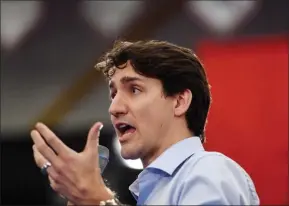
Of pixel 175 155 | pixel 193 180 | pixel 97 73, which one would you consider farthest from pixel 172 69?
pixel 97 73

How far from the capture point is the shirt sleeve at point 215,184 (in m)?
0.95

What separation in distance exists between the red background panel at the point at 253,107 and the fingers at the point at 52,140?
5.58 ft

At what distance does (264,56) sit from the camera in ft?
8.91

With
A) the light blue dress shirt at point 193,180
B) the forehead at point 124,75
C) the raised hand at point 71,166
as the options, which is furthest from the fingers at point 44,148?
the forehead at point 124,75

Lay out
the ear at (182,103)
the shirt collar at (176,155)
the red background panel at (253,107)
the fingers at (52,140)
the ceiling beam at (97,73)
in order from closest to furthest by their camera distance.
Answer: the fingers at (52,140) < the shirt collar at (176,155) < the ear at (182,103) < the red background panel at (253,107) < the ceiling beam at (97,73)

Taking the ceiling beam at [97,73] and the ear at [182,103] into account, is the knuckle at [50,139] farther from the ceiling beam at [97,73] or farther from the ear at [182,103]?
the ceiling beam at [97,73]

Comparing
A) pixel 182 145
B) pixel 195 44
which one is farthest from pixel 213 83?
pixel 182 145

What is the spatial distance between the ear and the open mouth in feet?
0.30

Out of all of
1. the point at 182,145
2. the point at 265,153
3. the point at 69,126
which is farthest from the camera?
the point at 69,126

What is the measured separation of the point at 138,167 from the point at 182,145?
1509 mm

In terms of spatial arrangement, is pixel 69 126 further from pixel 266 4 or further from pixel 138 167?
pixel 266 4

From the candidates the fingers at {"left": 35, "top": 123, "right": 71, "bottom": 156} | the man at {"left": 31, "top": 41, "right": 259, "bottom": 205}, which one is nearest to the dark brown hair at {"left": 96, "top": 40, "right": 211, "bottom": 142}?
the man at {"left": 31, "top": 41, "right": 259, "bottom": 205}

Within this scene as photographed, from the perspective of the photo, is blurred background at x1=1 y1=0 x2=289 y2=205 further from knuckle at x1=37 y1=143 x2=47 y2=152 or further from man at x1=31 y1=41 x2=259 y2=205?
knuckle at x1=37 y1=143 x2=47 y2=152

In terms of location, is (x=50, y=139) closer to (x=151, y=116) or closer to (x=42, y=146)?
(x=42, y=146)
